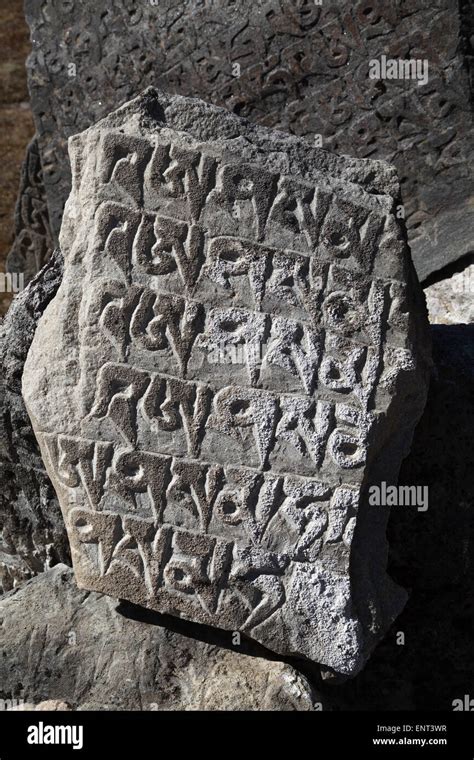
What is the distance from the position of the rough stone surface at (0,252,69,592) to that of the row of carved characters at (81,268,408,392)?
0.38m

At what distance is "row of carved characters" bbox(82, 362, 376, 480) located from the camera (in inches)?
105

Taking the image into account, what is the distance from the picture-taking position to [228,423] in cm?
267

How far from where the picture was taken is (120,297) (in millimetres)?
2662

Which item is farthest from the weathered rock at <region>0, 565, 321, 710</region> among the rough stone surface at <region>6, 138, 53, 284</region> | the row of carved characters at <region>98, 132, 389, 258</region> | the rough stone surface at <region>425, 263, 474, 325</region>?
the rough stone surface at <region>6, 138, 53, 284</region>

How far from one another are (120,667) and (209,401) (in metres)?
0.70

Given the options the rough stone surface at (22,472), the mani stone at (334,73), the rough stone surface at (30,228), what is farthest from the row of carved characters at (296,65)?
the rough stone surface at (22,472)

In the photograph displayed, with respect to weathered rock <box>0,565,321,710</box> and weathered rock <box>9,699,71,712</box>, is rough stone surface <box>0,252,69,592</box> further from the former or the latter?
weathered rock <box>9,699,71,712</box>

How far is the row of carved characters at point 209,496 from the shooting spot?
8.75ft

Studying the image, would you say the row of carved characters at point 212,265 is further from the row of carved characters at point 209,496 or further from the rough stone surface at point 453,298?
the rough stone surface at point 453,298

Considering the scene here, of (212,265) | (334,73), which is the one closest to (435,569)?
(212,265)

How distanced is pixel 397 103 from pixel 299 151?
1.70m

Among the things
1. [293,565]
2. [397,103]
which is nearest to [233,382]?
[293,565]

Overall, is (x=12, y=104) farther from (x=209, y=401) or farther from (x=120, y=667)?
(x=120, y=667)

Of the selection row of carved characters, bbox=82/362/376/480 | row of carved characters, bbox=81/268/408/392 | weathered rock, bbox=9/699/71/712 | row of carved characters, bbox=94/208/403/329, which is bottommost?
weathered rock, bbox=9/699/71/712
